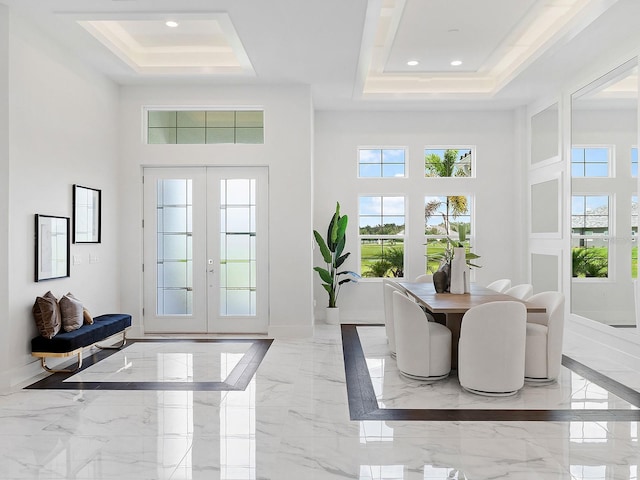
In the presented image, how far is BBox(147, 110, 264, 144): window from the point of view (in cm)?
648

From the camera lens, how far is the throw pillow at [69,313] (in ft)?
15.6

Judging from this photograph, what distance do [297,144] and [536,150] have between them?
3231 millimetres

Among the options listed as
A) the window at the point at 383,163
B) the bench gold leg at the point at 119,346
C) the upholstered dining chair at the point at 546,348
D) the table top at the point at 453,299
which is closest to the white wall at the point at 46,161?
the bench gold leg at the point at 119,346

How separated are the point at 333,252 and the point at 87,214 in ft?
10.6

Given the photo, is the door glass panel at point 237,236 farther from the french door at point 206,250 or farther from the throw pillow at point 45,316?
the throw pillow at point 45,316

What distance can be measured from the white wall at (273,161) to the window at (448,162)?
2.18 meters

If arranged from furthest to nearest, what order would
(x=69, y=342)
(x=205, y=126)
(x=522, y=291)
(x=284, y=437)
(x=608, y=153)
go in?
(x=205, y=126)
(x=608, y=153)
(x=522, y=291)
(x=69, y=342)
(x=284, y=437)

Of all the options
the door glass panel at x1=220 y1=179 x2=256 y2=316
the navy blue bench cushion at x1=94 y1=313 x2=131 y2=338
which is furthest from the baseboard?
the navy blue bench cushion at x1=94 y1=313 x2=131 y2=338

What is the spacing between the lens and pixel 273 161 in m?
6.39

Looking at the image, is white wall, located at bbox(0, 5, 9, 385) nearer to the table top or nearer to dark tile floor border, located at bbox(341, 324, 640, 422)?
dark tile floor border, located at bbox(341, 324, 640, 422)

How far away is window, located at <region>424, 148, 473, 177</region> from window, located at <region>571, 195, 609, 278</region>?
6.49ft

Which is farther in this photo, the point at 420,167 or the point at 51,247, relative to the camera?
the point at 420,167

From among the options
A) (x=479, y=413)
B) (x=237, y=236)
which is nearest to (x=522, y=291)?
(x=479, y=413)

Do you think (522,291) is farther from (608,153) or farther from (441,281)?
(608,153)
